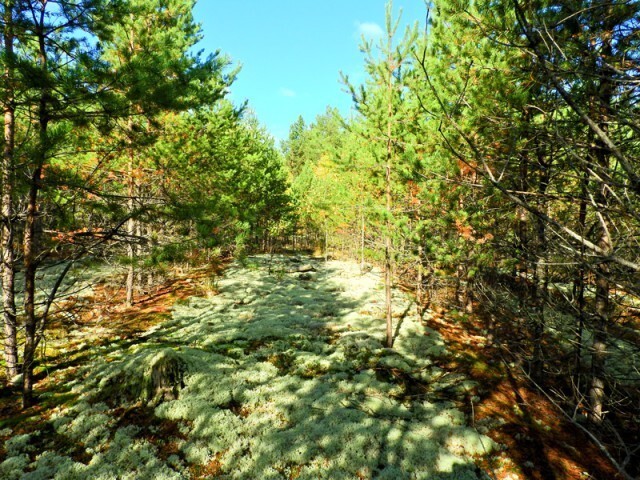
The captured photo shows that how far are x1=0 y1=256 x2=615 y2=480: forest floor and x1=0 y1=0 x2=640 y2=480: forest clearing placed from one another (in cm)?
5

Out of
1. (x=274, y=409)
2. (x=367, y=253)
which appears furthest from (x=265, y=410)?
(x=367, y=253)

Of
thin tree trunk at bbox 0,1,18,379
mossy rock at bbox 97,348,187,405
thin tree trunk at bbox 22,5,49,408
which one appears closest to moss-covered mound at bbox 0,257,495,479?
mossy rock at bbox 97,348,187,405

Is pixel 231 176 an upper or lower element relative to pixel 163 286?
upper

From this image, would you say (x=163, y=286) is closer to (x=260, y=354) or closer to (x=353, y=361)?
(x=260, y=354)

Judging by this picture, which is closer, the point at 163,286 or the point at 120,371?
the point at 120,371

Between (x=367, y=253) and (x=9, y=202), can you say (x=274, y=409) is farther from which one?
(x=9, y=202)

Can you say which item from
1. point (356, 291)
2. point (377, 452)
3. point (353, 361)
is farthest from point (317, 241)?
point (377, 452)

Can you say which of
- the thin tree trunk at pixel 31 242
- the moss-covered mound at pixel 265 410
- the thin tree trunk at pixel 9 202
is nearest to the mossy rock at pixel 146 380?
the moss-covered mound at pixel 265 410

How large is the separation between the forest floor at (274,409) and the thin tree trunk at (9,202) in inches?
43.4

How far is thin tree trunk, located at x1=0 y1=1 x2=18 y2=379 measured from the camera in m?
5.80

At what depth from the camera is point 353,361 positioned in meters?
10.3

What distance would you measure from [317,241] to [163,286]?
3505cm

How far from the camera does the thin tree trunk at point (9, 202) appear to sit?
5802 millimetres

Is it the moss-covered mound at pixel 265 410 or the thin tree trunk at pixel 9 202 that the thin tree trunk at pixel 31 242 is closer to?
the thin tree trunk at pixel 9 202
